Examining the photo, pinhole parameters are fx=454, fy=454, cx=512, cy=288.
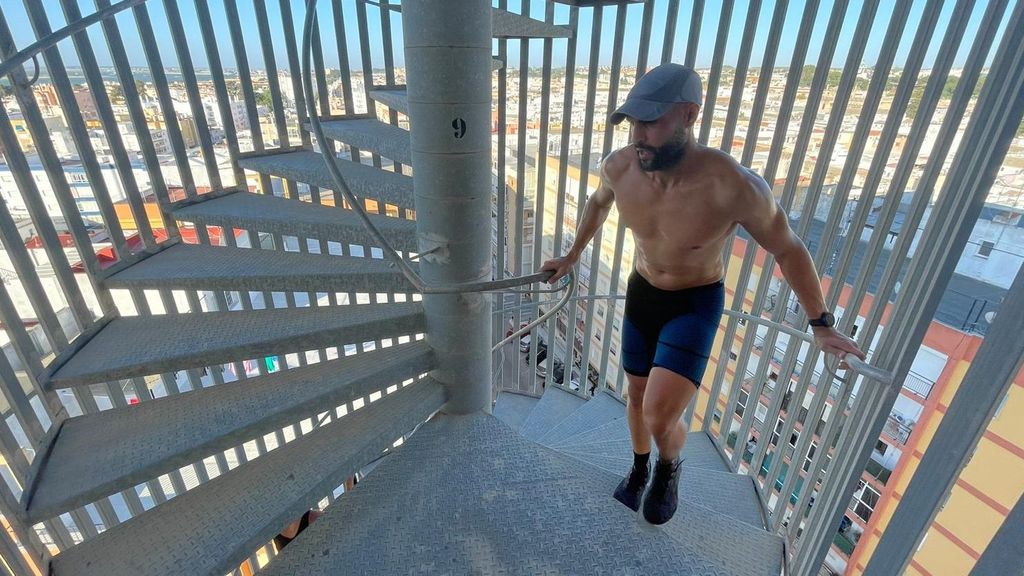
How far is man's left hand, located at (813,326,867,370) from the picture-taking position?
4.12 feet

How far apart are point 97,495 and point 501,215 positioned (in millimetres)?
2132

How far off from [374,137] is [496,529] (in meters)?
1.57

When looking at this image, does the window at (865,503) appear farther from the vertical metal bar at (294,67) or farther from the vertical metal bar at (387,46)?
the vertical metal bar at (294,67)

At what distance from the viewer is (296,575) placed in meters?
1.32

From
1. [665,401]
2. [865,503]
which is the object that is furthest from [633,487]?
[865,503]

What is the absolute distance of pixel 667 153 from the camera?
123 centimetres

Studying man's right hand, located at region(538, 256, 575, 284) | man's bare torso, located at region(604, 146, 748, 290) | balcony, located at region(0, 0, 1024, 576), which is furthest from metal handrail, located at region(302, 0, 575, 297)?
man's bare torso, located at region(604, 146, 748, 290)

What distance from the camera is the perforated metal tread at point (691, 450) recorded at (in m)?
2.23

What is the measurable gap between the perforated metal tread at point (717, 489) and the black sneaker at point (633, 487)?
1.12ft

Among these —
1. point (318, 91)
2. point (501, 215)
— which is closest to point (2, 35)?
point (318, 91)

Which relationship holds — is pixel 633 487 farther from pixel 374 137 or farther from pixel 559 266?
pixel 374 137

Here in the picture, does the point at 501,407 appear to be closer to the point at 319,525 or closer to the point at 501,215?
the point at 501,215

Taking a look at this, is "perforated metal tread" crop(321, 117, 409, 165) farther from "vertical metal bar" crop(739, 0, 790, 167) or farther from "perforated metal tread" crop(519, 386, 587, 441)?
"perforated metal tread" crop(519, 386, 587, 441)

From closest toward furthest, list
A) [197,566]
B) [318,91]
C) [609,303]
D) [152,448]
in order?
[197,566], [152,448], [318,91], [609,303]
